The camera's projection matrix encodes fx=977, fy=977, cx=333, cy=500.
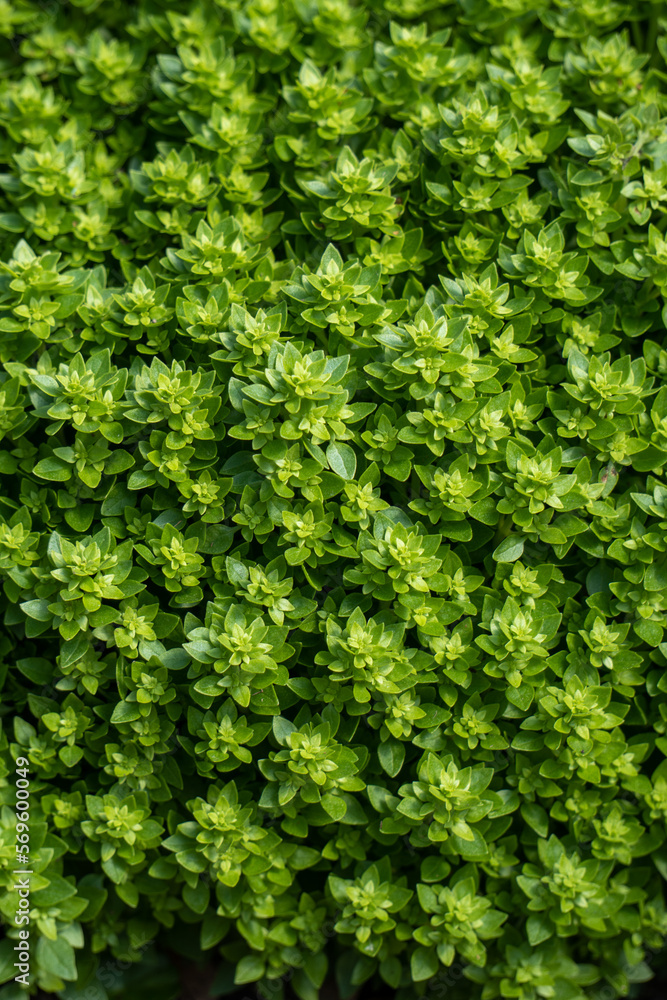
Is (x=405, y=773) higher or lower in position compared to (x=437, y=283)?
lower

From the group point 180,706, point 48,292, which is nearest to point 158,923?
point 180,706

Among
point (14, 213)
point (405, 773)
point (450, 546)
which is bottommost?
point (405, 773)

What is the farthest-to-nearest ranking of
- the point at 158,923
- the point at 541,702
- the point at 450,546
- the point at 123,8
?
the point at 123,8
the point at 158,923
the point at 450,546
the point at 541,702

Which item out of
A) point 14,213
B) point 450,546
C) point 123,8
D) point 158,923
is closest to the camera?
point 450,546

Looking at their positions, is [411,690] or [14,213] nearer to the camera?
[411,690]

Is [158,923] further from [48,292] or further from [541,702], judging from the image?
[48,292]

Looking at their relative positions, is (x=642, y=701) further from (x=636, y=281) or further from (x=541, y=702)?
(x=636, y=281)
